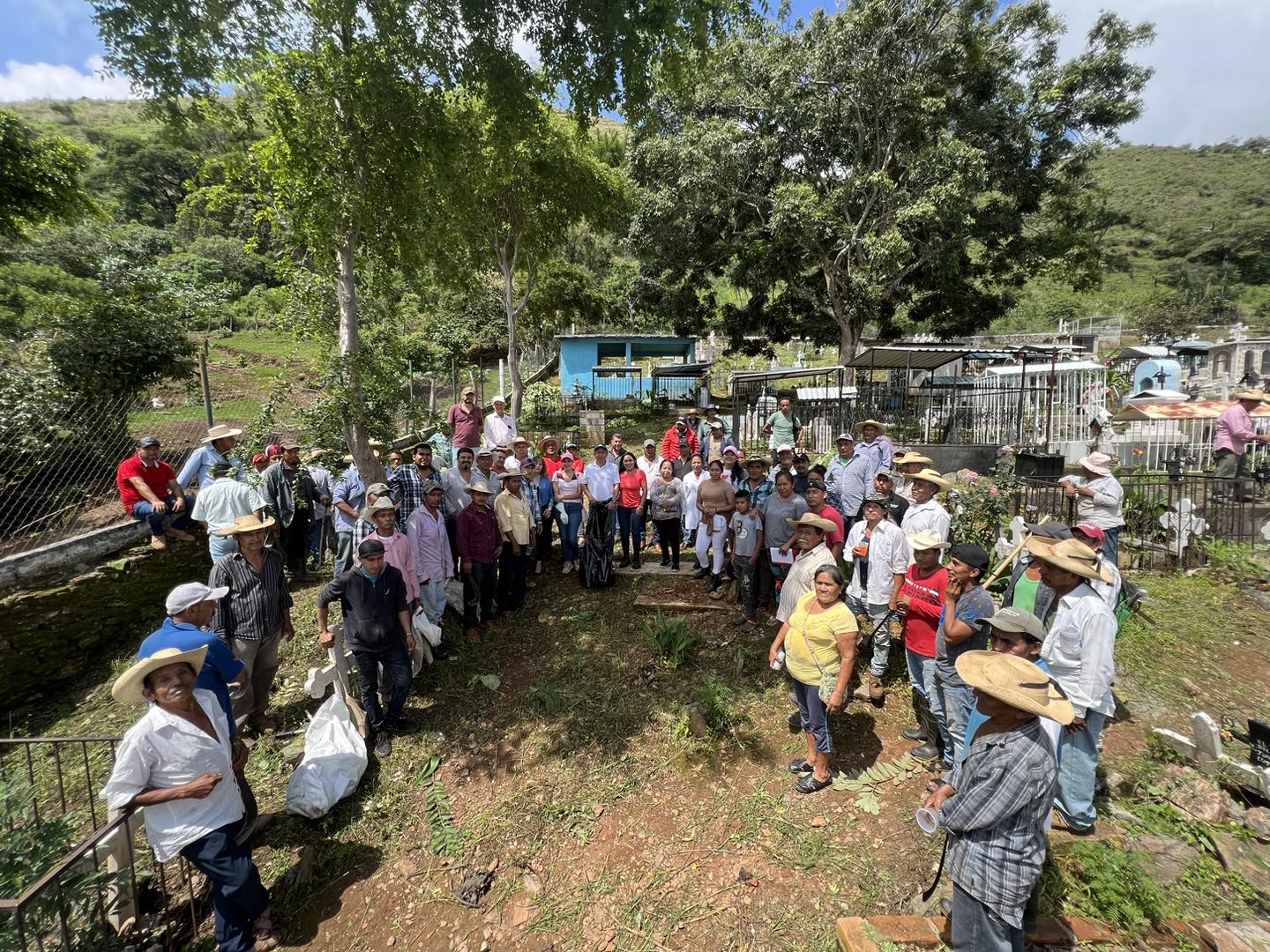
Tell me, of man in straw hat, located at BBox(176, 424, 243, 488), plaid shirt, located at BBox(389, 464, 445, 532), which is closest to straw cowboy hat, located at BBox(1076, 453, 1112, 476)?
plaid shirt, located at BBox(389, 464, 445, 532)

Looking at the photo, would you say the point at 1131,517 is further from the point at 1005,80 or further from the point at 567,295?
the point at 567,295

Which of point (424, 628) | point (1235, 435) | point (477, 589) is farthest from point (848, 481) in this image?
point (1235, 435)

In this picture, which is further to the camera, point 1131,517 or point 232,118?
point 1131,517

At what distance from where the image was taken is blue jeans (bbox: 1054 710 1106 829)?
340 cm

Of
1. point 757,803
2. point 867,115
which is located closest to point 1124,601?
point 757,803

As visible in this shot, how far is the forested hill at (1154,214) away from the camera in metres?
44.9

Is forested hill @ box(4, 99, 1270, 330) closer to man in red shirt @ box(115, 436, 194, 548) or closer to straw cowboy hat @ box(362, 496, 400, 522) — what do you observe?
man in red shirt @ box(115, 436, 194, 548)

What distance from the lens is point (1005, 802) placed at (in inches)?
90.0

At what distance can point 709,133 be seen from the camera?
1492cm

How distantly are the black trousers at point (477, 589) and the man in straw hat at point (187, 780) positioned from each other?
10.0 ft

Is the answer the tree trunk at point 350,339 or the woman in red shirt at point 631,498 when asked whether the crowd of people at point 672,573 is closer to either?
the woman in red shirt at point 631,498

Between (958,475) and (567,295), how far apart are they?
1919 centimetres

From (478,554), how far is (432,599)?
65cm

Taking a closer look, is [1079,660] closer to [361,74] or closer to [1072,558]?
[1072,558]
